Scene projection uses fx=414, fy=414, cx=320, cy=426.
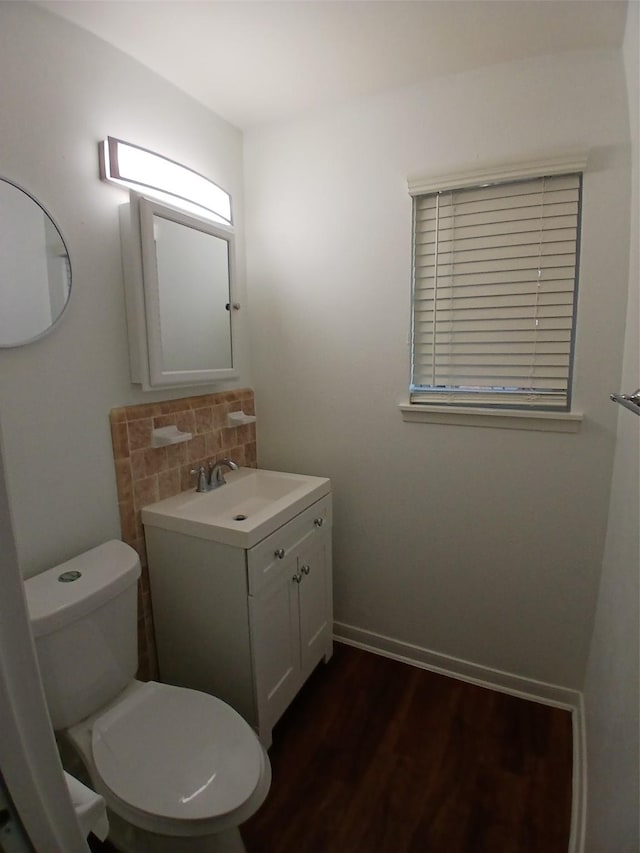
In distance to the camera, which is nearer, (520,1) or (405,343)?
(520,1)

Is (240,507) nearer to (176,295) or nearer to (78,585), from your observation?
(78,585)

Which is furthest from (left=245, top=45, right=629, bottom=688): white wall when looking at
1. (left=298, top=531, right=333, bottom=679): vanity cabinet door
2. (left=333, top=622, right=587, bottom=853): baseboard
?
(left=298, top=531, right=333, bottom=679): vanity cabinet door

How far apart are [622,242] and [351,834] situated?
2088mm

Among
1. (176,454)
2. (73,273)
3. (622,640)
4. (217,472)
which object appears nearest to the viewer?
(622,640)

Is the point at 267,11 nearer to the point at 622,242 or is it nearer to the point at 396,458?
the point at 622,242

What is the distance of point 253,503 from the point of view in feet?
6.18

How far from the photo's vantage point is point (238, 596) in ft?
4.51

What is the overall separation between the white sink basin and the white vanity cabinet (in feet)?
0.12

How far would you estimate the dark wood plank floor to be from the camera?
1.26 meters

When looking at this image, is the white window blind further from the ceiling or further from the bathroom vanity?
the bathroom vanity

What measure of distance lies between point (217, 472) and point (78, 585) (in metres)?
0.71

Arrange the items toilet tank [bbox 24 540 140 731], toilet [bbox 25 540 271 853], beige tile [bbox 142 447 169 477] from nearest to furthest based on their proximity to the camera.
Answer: toilet [bbox 25 540 271 853]
toilet tank [bbox 24 540 140 731]
beige tile [bbox 142 447 169 477]

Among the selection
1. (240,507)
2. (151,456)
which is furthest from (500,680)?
(151,456)

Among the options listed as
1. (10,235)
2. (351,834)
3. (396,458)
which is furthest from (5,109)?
(351,834)
